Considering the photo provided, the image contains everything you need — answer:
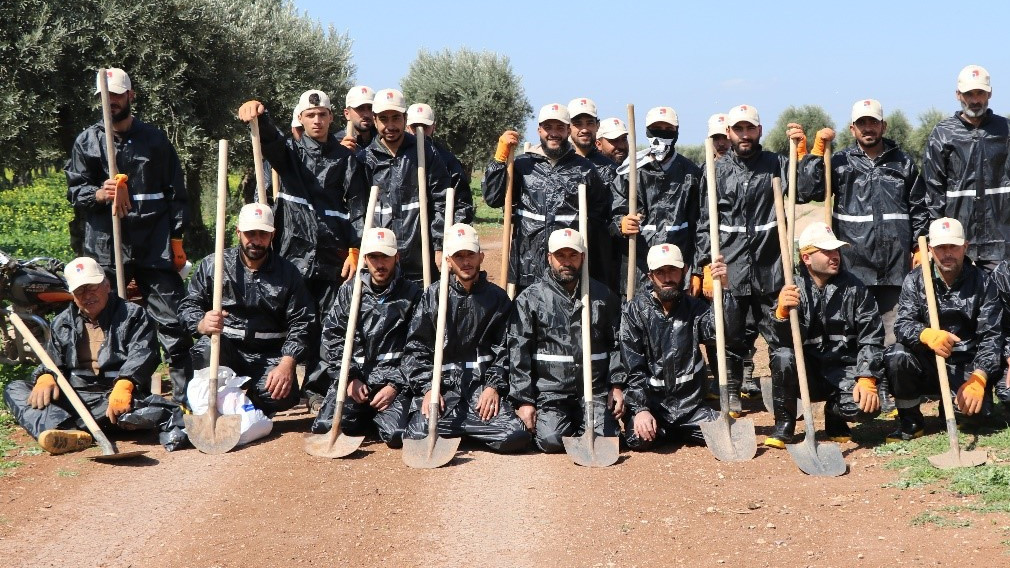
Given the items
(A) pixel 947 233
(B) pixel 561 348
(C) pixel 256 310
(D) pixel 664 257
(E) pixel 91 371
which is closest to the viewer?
(A) pixel 947 233

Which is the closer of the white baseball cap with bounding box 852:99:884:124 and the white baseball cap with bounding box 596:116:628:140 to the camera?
the white baseball cap with bounding box 852:99:884:124

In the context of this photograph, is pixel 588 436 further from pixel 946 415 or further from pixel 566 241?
pixel 946 415

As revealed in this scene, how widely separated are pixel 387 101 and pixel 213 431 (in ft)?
9.09

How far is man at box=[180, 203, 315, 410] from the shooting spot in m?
7.98

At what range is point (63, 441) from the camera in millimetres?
7344

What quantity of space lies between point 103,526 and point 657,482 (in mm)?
3047

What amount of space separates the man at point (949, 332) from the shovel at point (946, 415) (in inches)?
3.4

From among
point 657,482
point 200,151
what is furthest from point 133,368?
point 200,151

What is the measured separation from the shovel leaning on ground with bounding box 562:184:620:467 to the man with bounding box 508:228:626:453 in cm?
7

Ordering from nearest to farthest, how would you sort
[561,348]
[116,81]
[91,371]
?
[561,348] → [91,371] → [116,81]

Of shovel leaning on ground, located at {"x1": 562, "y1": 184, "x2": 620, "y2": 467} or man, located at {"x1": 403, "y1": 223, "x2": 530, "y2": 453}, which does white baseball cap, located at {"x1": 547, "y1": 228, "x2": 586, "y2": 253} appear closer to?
shovel leaning on ground, located at {"x1": 562, "y1": 184, "x2": 620, "y2": 467}

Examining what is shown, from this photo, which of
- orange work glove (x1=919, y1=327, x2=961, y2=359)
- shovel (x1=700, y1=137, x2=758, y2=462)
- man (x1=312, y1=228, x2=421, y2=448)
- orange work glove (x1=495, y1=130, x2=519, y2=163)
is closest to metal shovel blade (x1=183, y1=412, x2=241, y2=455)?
man (x1=312, y1=228, x2=421, y2=448)

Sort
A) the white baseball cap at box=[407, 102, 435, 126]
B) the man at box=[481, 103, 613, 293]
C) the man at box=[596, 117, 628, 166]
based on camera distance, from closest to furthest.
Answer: the man at box=[481, 103, 613, 293] < the white baseball cap at box=[407, 102, 435, 126] < the man at box=[596, 117, 628, 166]

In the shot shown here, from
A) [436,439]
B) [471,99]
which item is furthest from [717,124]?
[471,99]
